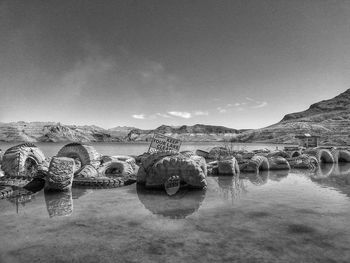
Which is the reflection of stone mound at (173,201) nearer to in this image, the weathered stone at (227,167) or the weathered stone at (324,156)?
the weathered stone at (227,167)

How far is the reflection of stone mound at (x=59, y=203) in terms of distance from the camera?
6.40m

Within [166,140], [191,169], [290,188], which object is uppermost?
[166,140]

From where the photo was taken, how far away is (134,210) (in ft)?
22.0

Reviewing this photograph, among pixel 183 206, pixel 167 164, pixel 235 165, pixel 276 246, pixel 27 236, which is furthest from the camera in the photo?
pixel 235 165

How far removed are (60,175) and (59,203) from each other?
1884 mm

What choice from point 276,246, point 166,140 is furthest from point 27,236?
point 166,140

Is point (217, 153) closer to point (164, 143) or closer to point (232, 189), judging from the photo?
point (164, 143)

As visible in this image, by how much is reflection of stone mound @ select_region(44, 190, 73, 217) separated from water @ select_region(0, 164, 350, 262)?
1.0 inches

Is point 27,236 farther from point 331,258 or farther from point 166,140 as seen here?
point 166,140

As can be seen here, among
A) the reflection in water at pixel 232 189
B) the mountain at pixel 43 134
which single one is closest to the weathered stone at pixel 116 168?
the reflection in water at pixel 232 189

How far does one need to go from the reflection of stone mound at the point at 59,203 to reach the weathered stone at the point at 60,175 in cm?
23

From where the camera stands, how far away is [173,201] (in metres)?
7.77

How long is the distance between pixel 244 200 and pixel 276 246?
3628 mm

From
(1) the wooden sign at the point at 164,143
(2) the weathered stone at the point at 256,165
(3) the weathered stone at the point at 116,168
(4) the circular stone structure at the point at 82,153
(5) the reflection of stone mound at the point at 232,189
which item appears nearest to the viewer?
(5) the reflection of stone mound at the point at 232,189
